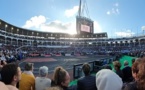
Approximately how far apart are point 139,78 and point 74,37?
10449 cm

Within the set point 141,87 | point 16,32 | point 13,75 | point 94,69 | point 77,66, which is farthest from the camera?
point 16,32

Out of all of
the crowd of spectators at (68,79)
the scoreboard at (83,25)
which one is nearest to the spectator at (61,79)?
the crowd of spectators at (68,79)

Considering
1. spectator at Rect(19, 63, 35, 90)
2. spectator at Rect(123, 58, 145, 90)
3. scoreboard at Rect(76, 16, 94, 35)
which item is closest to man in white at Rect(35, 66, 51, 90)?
spectator at Rect(19, 63, 35, 90)

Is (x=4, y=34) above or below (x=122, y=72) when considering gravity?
above

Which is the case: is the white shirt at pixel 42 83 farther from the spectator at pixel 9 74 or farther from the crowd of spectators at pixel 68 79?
the spectator at pixel 9 74

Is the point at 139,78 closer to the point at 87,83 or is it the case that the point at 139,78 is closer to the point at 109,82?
the point at 109,82

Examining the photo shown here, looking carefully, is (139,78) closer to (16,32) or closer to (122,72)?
(122,72)

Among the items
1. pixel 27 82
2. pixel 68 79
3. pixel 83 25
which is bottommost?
pixel 27 82

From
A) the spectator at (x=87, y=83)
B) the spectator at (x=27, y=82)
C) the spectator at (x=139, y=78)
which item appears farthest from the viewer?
the spectator at (x=27, y=82)

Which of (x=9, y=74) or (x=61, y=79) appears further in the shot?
(x=61, y=79)

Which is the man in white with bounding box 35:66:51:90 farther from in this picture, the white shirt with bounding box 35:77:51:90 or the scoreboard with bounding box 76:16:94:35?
the scoreboard with bounding box 76:16:94:35

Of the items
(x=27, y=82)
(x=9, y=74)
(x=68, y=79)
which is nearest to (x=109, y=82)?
(x=68, y=79)

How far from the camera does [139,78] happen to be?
6.98ft

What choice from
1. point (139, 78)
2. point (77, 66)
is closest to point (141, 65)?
point (139, 78)
